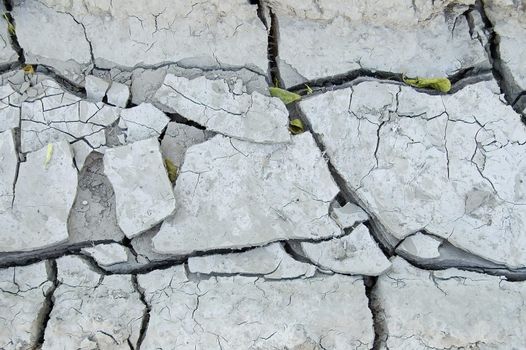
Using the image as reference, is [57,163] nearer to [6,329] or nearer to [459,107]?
[6,329]

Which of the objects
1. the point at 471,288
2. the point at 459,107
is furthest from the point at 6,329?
the point at 459,107

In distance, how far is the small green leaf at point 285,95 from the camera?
2807mm

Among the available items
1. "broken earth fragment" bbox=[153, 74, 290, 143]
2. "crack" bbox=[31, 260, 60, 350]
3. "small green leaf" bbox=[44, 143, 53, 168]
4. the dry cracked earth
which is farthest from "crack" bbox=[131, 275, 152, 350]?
"broken earth fragment" bbox=[153, 74, 290, 143]

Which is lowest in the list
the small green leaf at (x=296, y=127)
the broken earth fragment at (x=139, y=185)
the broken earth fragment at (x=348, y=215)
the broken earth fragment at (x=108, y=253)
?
the broken earth fragment at (x=108, y=253)

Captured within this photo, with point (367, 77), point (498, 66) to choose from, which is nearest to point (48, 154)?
point (367, 77)

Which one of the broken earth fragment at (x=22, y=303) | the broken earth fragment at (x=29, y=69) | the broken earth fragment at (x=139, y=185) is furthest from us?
the broken earth fragment at (x=29, y=69)

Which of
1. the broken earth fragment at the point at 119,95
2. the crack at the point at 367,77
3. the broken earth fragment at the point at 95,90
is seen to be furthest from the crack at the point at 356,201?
the broken earth fragment at the point at 95,90

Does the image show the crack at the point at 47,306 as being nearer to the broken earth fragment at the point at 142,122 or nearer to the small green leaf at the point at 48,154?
the small green leaf at the point at 48,154

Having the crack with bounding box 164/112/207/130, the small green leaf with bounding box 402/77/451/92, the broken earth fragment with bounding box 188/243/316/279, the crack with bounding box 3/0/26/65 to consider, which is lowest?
the broken earth fragment with bounding box 188/243/316/279

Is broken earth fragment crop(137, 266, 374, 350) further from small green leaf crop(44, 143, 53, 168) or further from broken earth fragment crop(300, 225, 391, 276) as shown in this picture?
small green leaf crop(44, 143, 53, 168)

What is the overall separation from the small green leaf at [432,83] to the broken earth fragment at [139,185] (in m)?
1.16

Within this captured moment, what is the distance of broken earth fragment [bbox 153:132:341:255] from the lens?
2621 mm

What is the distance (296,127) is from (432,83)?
0.64 m

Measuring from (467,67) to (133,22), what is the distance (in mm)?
1506
